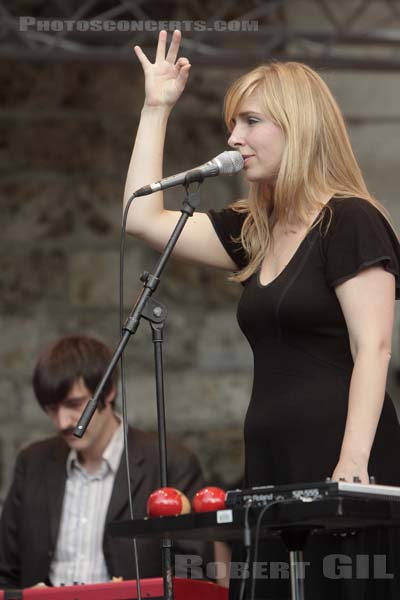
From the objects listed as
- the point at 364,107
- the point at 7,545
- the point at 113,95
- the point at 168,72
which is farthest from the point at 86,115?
the point at 168,72

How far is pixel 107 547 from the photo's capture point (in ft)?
13.1

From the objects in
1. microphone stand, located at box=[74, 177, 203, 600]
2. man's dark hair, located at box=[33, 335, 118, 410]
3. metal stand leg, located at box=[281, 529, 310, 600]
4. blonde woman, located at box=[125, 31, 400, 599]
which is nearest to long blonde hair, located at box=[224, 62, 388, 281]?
blonde woman, located at box=[125, 31, 400, 599]

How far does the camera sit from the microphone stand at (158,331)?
2408 millimetres

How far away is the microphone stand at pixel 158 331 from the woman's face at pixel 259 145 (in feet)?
0.58

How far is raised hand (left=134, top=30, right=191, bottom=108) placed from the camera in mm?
2854

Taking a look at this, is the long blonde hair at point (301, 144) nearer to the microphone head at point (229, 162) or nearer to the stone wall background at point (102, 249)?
the microphone head at point (229, 162)

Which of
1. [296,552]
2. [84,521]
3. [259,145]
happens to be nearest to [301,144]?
[259,145]

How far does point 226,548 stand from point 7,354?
7.22ft

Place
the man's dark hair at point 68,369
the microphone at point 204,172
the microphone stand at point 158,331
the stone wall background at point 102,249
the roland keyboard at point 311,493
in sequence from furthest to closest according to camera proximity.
Result: 1. the stone wall background at point 102,249
2. the man's dark hair at point 68,369
3. the microphone at point 204,172
4. the microphone stand at point 158,331
5. the roland keyboard at point 311,493

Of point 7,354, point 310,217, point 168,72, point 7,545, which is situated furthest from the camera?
point 7,354

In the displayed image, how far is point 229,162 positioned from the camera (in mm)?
2584

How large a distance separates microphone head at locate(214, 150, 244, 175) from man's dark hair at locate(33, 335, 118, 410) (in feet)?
5.64

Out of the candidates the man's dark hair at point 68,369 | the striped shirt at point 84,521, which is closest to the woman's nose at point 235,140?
the man's dark hair at point 68,369

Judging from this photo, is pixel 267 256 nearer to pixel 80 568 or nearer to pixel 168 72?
pixel 168 72
